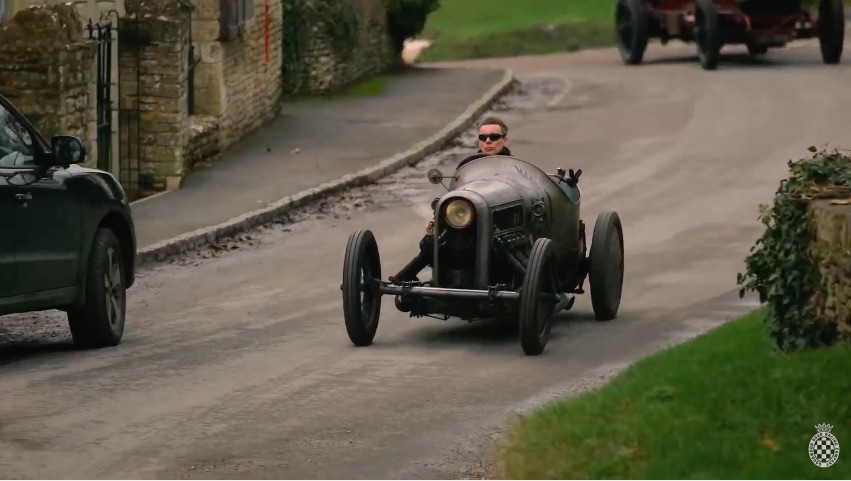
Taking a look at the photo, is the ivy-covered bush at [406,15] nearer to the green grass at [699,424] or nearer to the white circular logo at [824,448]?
the green grass at [699,424]

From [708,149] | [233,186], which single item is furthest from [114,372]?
[708,149]

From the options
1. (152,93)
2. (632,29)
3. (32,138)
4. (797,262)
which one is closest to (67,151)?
(32,138)

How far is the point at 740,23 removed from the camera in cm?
3397

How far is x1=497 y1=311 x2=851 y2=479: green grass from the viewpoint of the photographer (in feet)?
26.0

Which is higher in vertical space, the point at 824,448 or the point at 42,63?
the point at 824,448

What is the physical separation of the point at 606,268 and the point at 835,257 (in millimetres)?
4084

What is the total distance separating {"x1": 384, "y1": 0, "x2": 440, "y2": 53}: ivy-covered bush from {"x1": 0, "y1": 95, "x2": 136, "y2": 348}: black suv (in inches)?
863

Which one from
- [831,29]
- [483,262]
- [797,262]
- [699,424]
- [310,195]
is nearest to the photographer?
[699,424]

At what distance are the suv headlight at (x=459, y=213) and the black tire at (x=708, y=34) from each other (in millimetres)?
21262

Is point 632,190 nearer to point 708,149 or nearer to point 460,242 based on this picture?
point 708,149

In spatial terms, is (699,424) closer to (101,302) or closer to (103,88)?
(101,302)

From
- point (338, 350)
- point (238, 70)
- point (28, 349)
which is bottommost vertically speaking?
point (238, 70)

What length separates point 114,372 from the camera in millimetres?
11555

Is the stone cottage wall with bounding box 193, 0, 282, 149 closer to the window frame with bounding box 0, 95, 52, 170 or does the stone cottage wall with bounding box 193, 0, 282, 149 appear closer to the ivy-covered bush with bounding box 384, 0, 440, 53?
the ivy-covered bush with bounding box 384, 0, 440, 53
